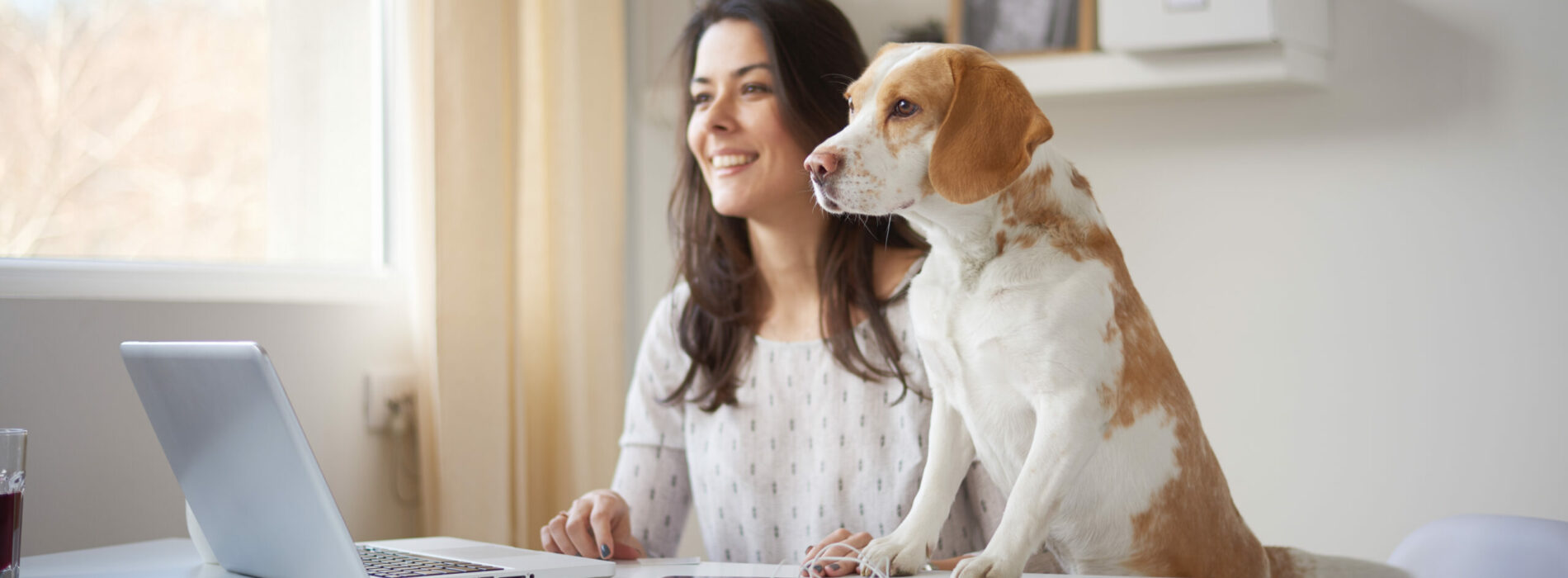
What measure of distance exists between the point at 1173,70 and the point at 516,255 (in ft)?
3.96

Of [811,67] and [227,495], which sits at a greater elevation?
[811,67]

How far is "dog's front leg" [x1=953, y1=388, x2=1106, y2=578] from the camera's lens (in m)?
0.65

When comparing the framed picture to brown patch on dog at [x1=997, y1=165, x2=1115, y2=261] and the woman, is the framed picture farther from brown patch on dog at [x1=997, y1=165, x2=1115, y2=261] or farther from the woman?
brown patch on dog at [x1=997, y1=165, x2=1115, y2=261]

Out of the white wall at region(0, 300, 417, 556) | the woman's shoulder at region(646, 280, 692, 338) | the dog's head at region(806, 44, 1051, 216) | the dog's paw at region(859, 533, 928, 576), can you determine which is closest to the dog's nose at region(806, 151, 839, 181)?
the dog's head at region(806, 44, 1051, 216)

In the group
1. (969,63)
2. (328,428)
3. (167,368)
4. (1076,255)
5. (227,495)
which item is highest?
(969,63)

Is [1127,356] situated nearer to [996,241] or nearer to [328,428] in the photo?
[996,241]

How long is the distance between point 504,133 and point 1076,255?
140 centimetres

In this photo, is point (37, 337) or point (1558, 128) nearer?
point (37, 337)

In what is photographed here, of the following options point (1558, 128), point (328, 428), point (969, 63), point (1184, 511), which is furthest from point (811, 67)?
point (1558, 128)

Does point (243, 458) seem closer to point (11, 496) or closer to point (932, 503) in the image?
point (11, 496)

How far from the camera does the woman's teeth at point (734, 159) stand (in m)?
1.32

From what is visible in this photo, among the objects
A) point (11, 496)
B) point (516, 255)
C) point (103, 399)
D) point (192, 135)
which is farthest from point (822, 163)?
point (516, 255)

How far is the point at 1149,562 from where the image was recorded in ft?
2.41

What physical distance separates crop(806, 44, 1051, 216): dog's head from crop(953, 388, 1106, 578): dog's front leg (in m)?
0.15
